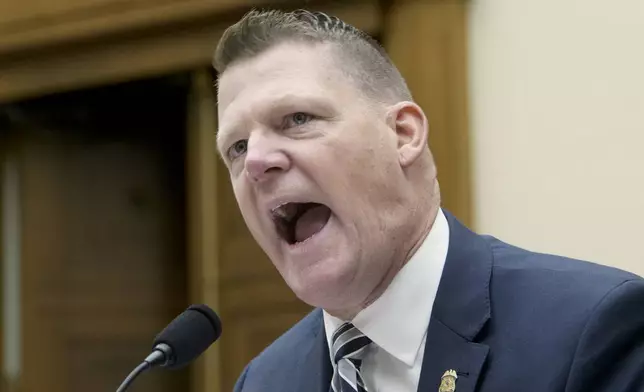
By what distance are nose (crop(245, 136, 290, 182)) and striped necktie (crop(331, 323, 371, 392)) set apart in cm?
27

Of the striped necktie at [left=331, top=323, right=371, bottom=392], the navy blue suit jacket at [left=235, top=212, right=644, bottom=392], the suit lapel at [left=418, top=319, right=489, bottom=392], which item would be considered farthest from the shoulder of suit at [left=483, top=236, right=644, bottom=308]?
the striped necktie at [left=331, top=323, right=371, bottom=392]

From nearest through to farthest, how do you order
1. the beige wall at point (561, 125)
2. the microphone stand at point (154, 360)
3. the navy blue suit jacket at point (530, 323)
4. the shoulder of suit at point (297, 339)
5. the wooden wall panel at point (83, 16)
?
the navy blue suit jacket at point (530, 323) → the microphone stand at point (154, 360) → the shoulder of suit at point (297, 339) → the beige wall at point (561, 125) → the wooden wall panel at point (83, 16)

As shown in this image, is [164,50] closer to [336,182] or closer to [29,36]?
[29,36]

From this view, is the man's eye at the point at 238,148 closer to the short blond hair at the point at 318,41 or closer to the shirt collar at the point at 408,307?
the short blond hair at the point at 318,41

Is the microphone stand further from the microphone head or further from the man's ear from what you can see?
the man's ear

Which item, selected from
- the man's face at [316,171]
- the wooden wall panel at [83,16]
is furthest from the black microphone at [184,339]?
the wooden wall panel at [83,16]

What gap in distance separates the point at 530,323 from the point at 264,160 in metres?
0.43

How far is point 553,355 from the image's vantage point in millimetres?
1195

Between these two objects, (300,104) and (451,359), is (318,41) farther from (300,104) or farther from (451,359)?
(451,359)

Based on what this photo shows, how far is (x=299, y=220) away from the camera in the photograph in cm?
141

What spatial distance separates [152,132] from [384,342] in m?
2.11

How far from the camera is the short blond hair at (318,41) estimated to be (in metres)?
1.40

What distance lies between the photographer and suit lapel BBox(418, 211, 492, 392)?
1255 millimetres

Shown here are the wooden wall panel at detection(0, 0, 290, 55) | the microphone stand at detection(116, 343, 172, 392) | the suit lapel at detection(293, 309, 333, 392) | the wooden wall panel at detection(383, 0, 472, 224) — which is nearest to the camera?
the microphone stand at detection(116, 343, 172, 392)
